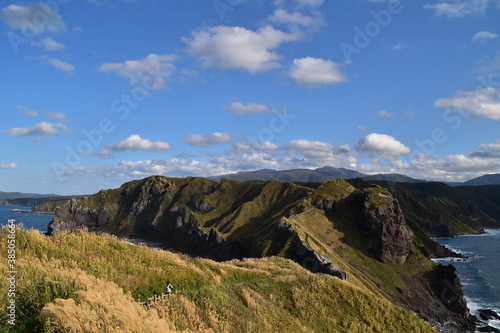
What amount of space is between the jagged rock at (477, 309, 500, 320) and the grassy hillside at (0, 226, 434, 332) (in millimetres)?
87208

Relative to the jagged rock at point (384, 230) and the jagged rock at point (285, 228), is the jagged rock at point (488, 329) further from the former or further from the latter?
the jagged rock at point (285, 228)

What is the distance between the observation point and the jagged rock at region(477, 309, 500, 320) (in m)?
95.1

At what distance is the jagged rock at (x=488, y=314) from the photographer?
9514 centimetres

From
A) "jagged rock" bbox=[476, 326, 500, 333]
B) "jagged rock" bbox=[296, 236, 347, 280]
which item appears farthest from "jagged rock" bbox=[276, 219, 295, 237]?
"jagged rock" bbox=[476, 326, 500, 333]

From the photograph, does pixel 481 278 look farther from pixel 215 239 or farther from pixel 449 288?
pixel 215 239

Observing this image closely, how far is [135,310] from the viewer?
13352 mm

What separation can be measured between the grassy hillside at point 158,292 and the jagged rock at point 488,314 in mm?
87208

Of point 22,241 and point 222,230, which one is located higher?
point 22,241

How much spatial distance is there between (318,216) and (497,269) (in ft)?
295

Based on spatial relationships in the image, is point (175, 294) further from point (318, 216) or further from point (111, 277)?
point (318, 216)

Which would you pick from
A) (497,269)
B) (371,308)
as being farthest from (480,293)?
(371,308)

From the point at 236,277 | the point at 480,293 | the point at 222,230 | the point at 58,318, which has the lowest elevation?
the point at 480,293

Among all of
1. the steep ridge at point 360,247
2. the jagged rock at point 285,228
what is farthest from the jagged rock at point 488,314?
the jagged rock at point 285,228

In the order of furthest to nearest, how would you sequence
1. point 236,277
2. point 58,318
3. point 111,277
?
point 236,277
point 111,277
point 58,318
